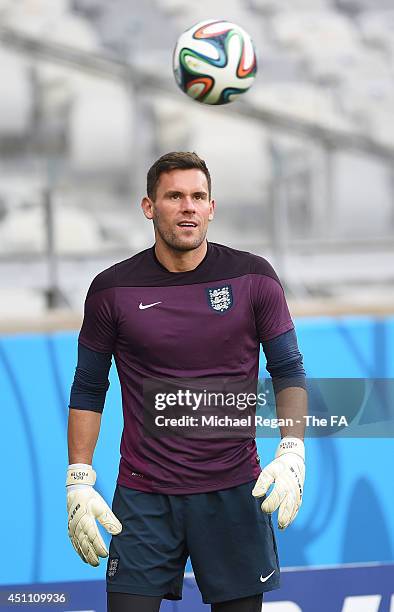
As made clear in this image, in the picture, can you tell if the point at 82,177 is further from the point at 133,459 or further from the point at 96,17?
the point at 133,459

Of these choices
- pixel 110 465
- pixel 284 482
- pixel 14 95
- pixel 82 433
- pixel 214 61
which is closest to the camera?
Answer: pixel 284 482

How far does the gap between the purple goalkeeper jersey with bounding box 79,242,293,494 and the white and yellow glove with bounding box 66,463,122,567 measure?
10cm

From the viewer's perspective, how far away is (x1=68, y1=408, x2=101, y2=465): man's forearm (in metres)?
2.79

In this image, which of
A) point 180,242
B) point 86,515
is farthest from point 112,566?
point 180,242

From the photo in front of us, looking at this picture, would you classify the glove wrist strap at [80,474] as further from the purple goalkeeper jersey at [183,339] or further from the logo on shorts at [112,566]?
the logo on shorts at [112,566]

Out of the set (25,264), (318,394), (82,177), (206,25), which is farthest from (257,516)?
(82,177)

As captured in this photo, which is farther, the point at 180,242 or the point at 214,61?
the point at 214,61

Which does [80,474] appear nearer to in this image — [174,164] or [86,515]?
[86,515]

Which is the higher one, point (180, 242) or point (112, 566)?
point (180, 242)

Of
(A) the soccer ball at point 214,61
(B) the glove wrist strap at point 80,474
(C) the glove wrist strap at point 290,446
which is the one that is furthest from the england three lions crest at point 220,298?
(A) the soccer ball at point 214,61

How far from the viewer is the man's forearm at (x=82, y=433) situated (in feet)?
9.14

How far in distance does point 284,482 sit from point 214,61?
208 centimetres

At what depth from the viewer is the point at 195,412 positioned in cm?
278

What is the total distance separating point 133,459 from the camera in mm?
2756
